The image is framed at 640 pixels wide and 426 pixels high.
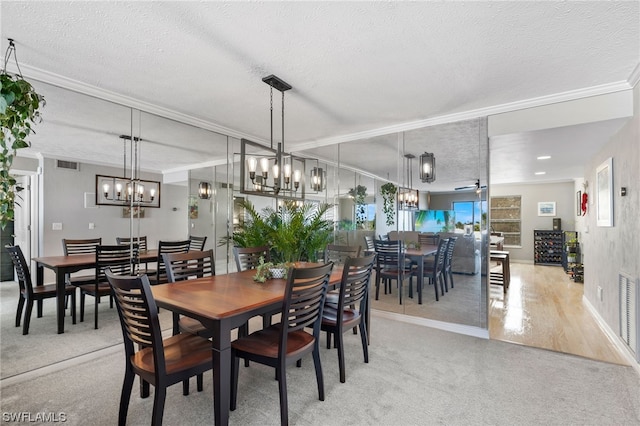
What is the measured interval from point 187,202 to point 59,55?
1.86 m

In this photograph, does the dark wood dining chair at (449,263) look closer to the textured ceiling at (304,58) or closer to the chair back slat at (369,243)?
the chair back slat at (369,243)

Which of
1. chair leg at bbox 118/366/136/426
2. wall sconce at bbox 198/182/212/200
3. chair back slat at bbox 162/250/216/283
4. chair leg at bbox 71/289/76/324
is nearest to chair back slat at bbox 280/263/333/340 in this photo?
chair leg at bbox 118/366/136/426

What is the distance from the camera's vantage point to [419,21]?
195 cm

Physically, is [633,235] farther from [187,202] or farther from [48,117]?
[48,117]

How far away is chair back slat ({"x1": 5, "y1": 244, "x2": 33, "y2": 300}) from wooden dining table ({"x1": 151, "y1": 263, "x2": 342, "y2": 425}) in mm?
1667

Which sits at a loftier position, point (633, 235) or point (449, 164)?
point (449, 164)

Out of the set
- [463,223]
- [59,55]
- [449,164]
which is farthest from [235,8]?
[463,223]

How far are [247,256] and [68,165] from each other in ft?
6.06

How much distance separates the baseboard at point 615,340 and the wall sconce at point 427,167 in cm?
237

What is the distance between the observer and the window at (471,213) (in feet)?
11.4

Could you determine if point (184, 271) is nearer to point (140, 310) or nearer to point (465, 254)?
point (140, 310)

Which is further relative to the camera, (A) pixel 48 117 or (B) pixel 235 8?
(A) pixel 48 117

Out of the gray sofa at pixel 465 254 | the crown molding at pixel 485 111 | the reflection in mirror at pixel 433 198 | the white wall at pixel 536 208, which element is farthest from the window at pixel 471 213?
the white wall at pixel 536 208

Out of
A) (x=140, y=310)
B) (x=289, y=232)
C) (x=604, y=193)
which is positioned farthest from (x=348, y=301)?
(x=604, y=193)
